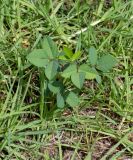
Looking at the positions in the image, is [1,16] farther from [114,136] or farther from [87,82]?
[114,136]

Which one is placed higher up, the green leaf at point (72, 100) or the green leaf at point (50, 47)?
the green leaf at point (50, 47)

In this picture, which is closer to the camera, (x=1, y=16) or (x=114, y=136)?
(x=114, y=136)

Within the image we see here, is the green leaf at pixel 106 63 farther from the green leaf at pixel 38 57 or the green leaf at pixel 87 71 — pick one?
the green leaf at pixel 38 57

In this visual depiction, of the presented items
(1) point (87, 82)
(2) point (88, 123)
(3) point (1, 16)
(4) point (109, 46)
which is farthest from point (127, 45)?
(3) point (1, 16)

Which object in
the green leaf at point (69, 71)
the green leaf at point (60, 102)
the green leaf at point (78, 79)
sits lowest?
the green leaf at point (60, 102)

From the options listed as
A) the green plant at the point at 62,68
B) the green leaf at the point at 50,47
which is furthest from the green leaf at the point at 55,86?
the green leaf at the point at 50,47

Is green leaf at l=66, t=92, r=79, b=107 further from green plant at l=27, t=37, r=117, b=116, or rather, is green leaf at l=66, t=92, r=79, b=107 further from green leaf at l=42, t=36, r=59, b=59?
green leaf at l=42, t=36, r=59, b=59
